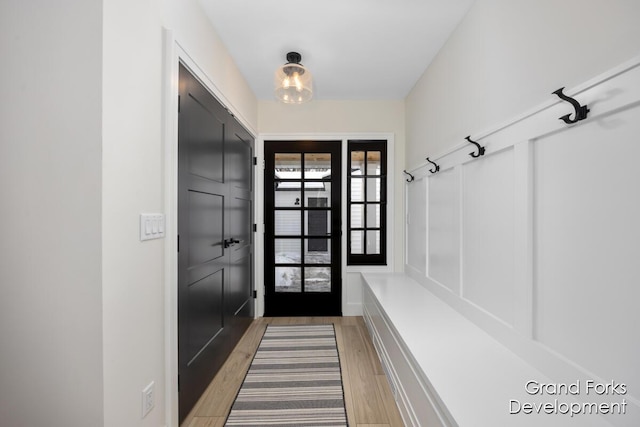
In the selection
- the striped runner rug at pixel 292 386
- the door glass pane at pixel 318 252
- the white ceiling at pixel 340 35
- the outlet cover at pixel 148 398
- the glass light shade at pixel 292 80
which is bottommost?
the striped runner rug at pixel 292 386

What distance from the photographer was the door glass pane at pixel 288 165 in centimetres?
341

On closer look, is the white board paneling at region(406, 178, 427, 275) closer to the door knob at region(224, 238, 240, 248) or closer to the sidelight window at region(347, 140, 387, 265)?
the sidelight window at region(347, 140, 387, 265)

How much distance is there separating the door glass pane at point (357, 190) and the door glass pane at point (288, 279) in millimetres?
1004

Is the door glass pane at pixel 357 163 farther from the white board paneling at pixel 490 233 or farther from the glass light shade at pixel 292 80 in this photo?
the white board paneling at pixel 490 233

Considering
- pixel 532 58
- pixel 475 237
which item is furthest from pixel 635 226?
pixel 475 237

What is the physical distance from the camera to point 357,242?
345 cm

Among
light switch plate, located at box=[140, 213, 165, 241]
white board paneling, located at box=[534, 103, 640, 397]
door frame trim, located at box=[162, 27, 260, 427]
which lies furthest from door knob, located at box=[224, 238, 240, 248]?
white board paneling, located at box=[534, 103, 640, 397]

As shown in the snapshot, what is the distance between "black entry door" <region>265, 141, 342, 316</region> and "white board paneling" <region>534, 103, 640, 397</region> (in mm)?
2291

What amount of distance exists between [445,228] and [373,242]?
124 centimetres

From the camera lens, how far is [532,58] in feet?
4.28

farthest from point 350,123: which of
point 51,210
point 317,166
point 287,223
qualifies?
point 51,210

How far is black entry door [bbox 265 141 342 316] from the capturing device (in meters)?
3.41

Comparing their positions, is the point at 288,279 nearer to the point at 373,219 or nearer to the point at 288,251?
the point at 288,251

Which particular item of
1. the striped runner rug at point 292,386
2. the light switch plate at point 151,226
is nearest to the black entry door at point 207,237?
the light switch plate at point 151,226
